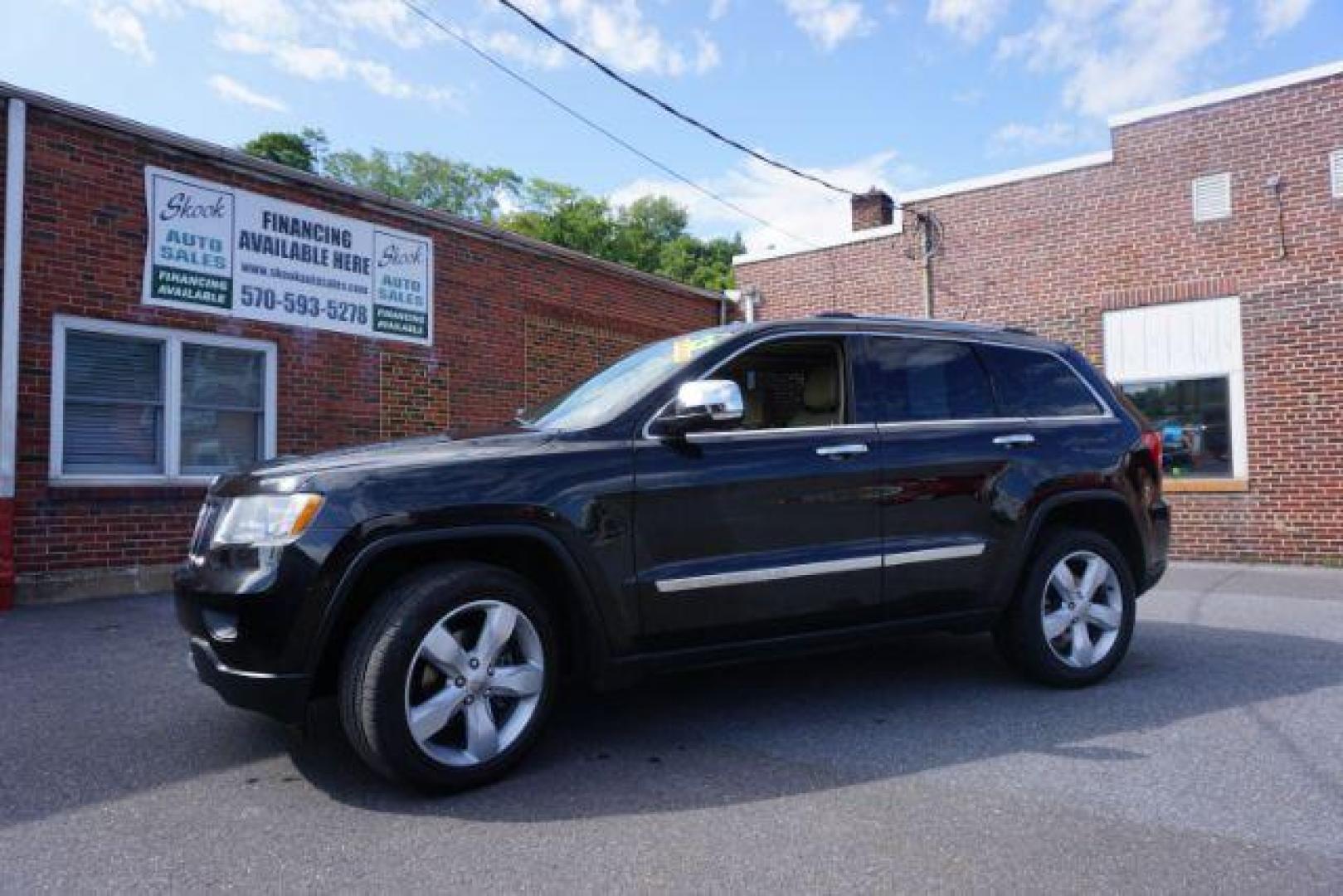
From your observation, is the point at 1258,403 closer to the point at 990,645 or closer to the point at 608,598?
the point at 990,645

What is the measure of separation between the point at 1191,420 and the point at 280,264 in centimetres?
1049

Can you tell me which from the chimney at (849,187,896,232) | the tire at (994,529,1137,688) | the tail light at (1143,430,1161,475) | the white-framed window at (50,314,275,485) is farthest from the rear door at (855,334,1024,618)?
the chimney at (849,187,896,232)

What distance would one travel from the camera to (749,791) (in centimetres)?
322

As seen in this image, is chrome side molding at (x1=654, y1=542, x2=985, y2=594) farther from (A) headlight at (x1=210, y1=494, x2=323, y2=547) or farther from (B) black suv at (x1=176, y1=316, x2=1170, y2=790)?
(A) headlight at (x1=210, y1=494, x2=323, y2=547)

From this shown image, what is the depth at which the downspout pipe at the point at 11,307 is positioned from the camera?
6996 millimetres

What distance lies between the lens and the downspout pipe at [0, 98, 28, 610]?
6996 millimetres

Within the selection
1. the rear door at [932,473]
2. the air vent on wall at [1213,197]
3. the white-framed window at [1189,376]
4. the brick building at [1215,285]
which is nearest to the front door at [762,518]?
the rear door at [932,473]

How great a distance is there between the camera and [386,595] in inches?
125

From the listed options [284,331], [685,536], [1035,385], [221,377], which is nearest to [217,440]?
[221,377]

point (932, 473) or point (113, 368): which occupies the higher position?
point (113, 368)

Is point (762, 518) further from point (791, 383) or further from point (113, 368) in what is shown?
point (113, 368)

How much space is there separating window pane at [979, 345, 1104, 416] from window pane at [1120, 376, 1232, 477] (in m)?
6.72

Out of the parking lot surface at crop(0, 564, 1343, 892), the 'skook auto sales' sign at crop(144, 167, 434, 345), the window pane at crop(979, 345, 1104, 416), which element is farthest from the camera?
the 'skook auto sales' sign at crop(144, 167, 434, 345)

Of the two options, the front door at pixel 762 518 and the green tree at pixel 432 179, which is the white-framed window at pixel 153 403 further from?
the green tree at pixel 432 179
